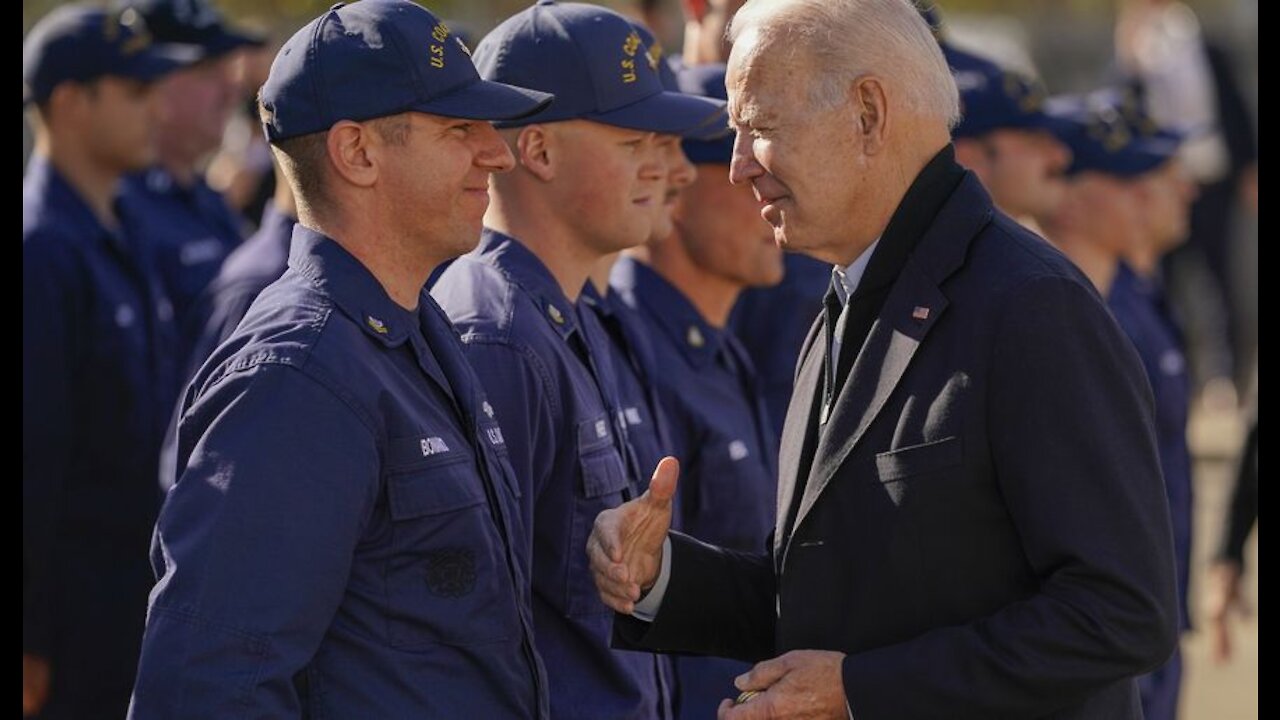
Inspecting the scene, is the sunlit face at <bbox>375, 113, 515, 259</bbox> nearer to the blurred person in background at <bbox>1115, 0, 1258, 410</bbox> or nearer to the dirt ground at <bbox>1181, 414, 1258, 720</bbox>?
the dirt ground at <bbox>1181, 414, 1258, 720</bbox>

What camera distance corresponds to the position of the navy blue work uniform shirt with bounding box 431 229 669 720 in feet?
12.5

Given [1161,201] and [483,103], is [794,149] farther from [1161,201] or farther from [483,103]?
[1161,201]

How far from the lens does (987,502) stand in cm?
312

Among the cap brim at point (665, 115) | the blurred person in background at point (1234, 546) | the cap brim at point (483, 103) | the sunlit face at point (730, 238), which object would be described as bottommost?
the blurred person in background at point (1234, 546)

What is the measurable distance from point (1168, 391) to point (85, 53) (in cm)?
378

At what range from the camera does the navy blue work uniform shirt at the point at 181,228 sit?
7.61 meters

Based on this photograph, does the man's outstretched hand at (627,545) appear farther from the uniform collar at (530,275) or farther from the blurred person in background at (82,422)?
the blurred person in background at (82,422)

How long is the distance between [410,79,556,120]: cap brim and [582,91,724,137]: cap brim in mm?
856

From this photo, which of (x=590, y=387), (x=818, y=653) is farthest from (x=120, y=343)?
(x=818, y=653)

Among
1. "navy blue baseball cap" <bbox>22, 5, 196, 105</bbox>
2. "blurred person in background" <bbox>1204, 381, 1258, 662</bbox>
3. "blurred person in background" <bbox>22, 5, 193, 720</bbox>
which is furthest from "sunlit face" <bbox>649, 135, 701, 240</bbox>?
"blurred person in background" <bbox>1204, 381, 1258, 662</bbox>

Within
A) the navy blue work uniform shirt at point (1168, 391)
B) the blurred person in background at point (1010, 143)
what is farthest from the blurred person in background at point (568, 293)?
the blurred person in background at point (1010, 143)

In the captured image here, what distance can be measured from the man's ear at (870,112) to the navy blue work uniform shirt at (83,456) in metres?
3.25

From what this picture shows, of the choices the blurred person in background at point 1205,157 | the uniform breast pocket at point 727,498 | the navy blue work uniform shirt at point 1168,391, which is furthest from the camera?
the blurred person in background at point 1205,157
